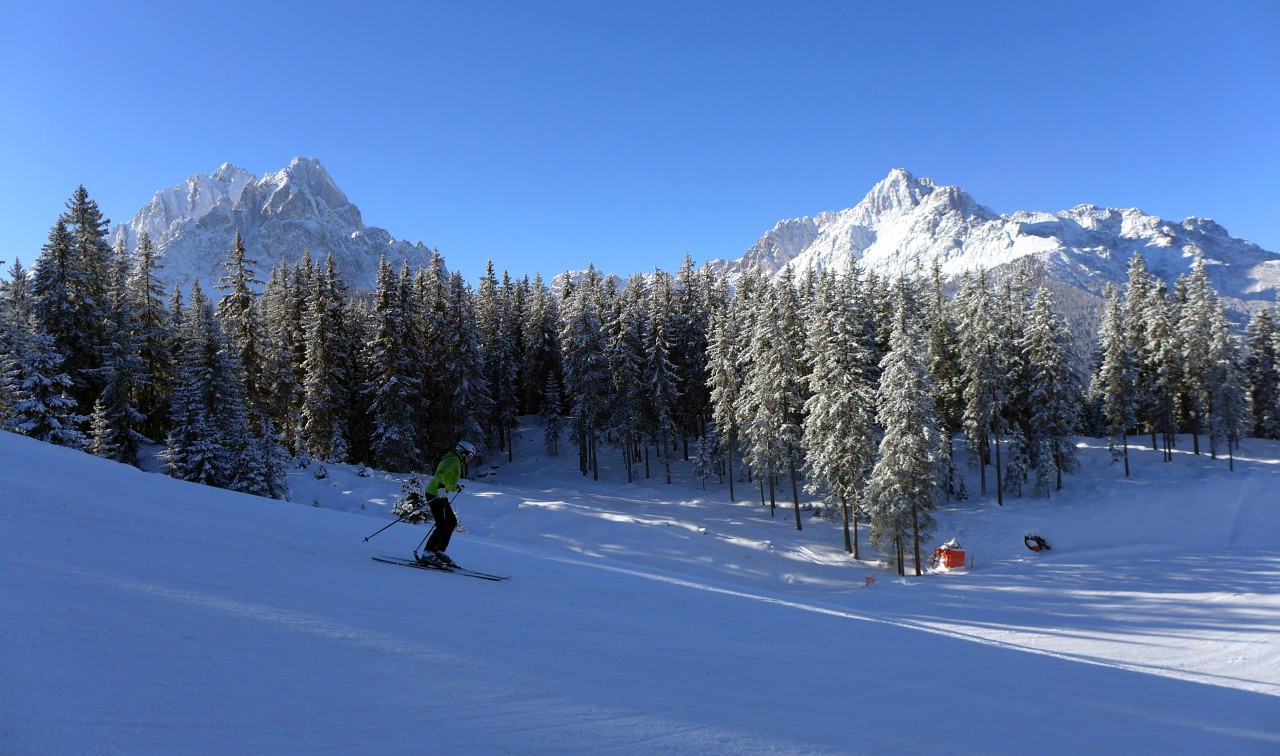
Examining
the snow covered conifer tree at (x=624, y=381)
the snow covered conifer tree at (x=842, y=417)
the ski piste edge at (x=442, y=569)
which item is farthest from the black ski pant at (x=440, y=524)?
the snow covered conifer tree at (x=624, y=381)

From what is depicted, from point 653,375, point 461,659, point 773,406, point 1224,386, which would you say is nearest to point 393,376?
point 653,375

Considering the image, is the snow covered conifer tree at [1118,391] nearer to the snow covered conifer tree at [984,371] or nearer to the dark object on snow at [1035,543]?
the snow covered conifer tree at [984,371]

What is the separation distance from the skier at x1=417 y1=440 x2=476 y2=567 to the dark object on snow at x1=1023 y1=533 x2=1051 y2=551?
Result: 38.7 meters

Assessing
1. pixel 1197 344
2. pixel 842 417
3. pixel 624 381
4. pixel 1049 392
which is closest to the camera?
pixel 842 417

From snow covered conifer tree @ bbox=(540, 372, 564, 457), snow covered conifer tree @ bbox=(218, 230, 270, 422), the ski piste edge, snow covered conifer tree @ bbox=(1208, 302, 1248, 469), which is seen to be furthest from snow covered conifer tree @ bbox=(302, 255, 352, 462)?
snow covered conifer tree @ bbox=(1208, 302, 1248, 469)

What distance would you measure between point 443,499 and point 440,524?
0.42 metres

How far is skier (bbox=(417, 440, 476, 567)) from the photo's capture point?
924 cm

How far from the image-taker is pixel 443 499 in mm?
9578

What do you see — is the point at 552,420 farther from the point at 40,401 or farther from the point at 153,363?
the point at 40,401

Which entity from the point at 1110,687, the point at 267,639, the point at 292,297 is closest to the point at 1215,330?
the point at 1110,687

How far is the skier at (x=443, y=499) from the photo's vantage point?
9242 millimetres

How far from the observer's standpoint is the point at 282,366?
1549 inches

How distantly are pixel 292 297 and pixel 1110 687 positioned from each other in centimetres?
5005

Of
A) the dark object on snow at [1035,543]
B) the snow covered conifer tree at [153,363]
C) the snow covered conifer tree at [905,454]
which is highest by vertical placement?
the snow covered conifer tree at [153,363]
